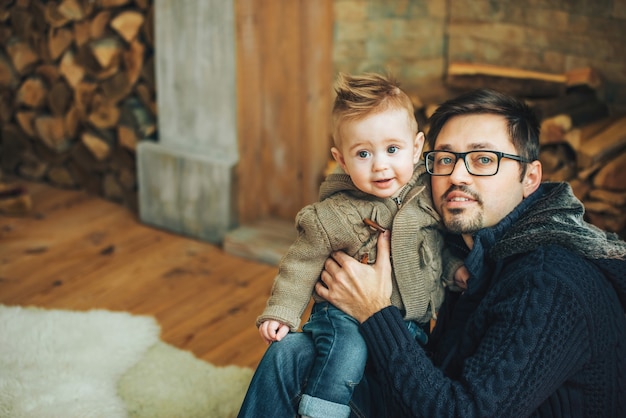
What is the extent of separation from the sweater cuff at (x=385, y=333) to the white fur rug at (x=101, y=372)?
2.74 feet

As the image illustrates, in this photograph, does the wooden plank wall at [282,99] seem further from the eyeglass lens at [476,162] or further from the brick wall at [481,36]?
the eyeglass lens at [476,162]

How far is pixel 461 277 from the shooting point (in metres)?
1.79

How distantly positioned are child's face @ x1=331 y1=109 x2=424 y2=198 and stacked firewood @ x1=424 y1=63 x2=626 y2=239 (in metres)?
1.19

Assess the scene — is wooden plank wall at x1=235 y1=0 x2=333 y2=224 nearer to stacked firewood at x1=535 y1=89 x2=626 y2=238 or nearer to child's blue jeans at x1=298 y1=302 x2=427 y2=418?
stacked firewood at x1=535 y1=89 x2=626 y2=238

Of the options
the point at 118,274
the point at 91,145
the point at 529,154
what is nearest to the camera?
the point at 529,154

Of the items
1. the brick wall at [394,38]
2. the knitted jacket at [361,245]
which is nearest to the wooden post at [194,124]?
the brick wall at [394,38]

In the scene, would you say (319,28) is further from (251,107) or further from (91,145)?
(91,145)

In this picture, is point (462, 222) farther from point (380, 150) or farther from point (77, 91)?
point (77, 91)

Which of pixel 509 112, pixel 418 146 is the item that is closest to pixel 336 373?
pixel 418 146

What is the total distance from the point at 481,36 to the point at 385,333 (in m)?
1.98

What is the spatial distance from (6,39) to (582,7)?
2.84 metres

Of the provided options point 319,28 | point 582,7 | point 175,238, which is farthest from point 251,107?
point 582,7

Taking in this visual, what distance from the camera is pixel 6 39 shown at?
4004 mm

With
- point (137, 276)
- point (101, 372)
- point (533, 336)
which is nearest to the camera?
point (533, 336)
